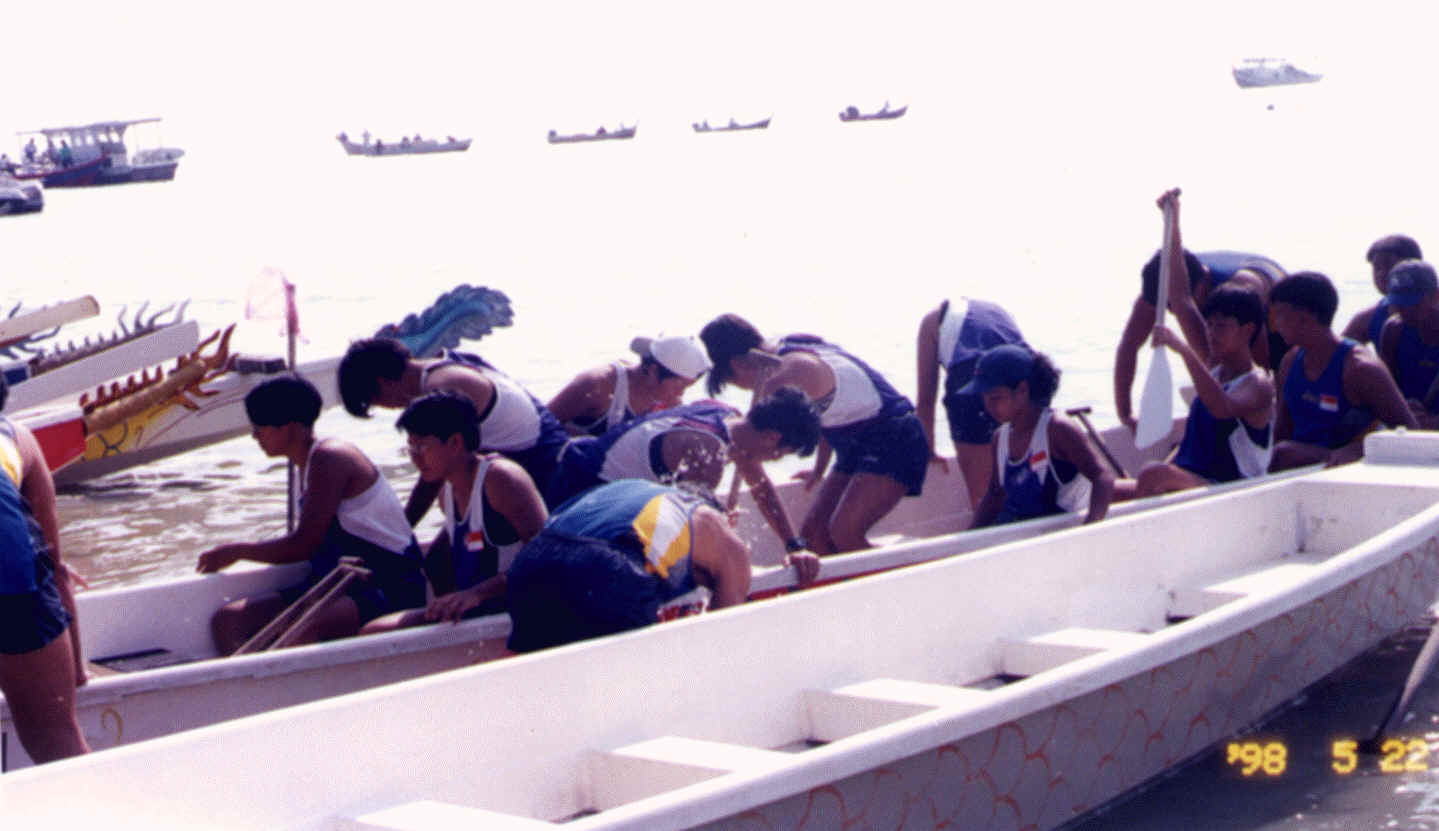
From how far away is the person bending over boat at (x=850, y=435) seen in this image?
21.5ft

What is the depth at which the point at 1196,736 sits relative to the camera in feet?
17.9

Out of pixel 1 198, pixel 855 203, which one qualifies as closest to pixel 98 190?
pixel 1 198

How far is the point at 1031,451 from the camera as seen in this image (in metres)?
6.52

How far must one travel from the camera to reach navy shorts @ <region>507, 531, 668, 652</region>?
15.5 ft

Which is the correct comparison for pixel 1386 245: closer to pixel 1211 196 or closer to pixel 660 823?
pixel 660 823

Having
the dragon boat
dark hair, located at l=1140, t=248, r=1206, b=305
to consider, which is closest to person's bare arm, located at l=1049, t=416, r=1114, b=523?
dark hair, located at l=1140, t=248, r=1206, b=305

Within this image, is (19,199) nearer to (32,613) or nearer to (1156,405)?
(1156,405)

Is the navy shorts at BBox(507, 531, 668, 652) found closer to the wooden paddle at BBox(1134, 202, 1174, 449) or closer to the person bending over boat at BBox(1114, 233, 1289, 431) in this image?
the wooden paddle at BBox(1134, 202, 1174, 449)

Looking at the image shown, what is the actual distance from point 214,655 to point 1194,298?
4324 mm

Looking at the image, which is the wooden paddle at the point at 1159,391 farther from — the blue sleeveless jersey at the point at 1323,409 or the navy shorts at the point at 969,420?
the navy shorts at the point at 969,420

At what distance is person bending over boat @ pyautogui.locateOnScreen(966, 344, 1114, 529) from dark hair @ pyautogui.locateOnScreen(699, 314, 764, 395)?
0.79m

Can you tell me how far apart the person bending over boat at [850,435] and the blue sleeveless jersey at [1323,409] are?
5.18 ft

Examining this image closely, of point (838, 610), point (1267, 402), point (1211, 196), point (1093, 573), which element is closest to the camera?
point (838, 610)

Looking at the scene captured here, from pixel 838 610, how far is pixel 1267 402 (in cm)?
228
